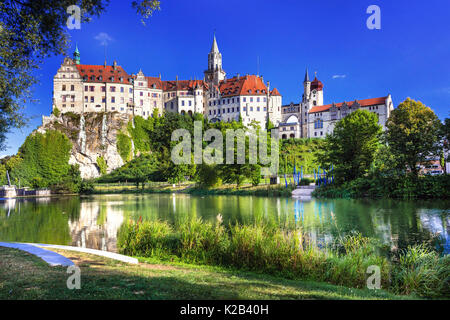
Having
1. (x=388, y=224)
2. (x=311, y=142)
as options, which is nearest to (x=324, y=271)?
(x=388, y=224)

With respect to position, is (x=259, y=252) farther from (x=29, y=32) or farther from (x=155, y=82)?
(x=155, y=82)

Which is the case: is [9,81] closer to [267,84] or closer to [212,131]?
[212,131]

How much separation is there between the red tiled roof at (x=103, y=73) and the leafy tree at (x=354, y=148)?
62611 millimetres

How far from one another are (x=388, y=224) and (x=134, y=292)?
15.1 metres

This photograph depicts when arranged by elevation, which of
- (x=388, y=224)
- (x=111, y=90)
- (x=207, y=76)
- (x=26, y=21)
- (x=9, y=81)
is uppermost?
(x=207, y=76)

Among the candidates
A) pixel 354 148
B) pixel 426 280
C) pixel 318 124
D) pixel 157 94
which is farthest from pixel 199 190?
pixel 318 124

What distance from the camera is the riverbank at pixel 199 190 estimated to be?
3992 cm

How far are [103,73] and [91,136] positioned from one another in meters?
20.2

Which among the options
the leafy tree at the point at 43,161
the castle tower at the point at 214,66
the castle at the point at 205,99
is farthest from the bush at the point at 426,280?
the castle tower at the point at 214,66

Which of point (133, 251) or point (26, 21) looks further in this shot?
point (133, 251)

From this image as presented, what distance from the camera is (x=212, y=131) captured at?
7531 cm

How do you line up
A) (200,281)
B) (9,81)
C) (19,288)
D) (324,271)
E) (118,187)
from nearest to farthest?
(19,288)
(200,281)
(324,271)
(9,81)
(118,187)

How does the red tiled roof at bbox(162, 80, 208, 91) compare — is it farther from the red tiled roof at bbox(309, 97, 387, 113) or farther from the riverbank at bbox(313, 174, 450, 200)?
the riverbank at bbox(313, 174, 450, 200)

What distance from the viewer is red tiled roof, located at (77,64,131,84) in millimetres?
81812
